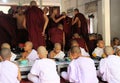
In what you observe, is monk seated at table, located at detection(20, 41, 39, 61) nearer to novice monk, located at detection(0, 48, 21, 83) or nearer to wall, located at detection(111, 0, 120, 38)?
novice monk, located at detection(0, 48, 21, 83)

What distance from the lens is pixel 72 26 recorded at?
6.69 m

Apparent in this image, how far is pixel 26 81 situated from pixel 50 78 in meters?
0.53

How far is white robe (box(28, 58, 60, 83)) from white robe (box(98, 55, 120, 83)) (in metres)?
0.74

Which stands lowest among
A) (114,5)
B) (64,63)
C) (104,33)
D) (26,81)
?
(26,81)

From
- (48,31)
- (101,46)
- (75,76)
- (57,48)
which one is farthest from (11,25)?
(75,76)

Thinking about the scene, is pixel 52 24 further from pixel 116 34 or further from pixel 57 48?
pixel 116 34

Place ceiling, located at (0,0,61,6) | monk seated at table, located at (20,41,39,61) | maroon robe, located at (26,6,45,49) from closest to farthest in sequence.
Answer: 1. monk seated at table, located at (20,41,39,61)
2. maroon robe, located at (26,6,45,49)
3. ceiling, located at (0,0,61,6)

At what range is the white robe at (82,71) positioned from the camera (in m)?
3.35

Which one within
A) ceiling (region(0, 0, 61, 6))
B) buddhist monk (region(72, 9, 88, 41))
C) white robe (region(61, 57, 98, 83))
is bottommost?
white robe (region(61, 57, 98, 83))

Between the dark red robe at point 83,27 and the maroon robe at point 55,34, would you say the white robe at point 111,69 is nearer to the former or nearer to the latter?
the maroon robe at point 55,34

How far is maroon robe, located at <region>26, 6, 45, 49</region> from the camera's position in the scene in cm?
482

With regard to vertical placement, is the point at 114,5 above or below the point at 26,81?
above

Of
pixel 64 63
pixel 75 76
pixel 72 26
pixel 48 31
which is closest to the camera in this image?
pixel 75 76

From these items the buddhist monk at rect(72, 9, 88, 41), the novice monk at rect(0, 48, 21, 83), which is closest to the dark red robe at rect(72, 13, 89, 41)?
the buddhist monk at rect(72, 9, 88, 41)
